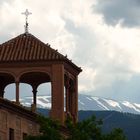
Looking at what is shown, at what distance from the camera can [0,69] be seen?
72062mm

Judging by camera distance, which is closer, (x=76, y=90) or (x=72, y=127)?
(x=72, y=127)

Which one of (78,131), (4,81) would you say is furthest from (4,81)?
(78,131)

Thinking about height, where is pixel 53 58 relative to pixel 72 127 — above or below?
above

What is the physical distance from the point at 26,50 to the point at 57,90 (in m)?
4.94

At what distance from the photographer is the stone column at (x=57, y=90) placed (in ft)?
233

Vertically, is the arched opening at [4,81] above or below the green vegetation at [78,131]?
above

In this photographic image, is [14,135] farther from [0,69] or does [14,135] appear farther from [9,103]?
[0,69]

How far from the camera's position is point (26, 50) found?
2891 inches

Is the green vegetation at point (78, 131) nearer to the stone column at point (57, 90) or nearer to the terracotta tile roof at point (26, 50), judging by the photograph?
the stone column at point (57, 90)

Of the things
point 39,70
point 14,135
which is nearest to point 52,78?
point 39,70

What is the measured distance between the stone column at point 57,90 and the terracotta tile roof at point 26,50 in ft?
3.67

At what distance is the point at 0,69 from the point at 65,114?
6.88 metres

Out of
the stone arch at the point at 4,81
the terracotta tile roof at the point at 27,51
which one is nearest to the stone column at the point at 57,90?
the terracotta tile roof at the point at 27,51

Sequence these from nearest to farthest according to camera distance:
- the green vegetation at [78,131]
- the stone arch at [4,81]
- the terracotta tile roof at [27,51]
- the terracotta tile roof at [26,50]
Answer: the green vegetation at [78,131], the terracotta tile roof at [27,51], the terracotta tile roof at [26,50], the stone arch at [4,81]
